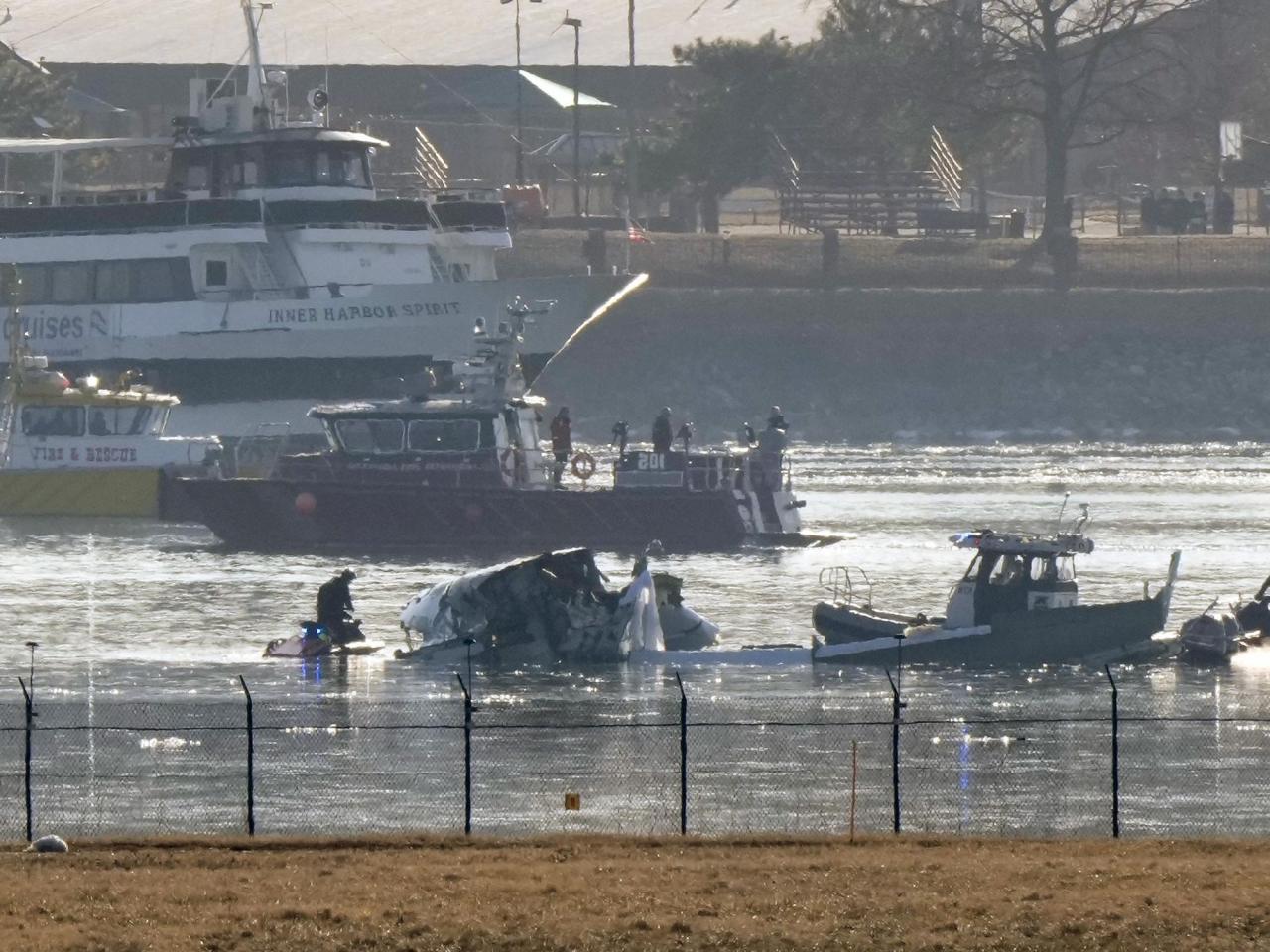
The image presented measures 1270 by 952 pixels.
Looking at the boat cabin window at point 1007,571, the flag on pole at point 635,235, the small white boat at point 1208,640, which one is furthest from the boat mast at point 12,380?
the small white boat at point 1208,640

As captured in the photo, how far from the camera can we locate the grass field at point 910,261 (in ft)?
301

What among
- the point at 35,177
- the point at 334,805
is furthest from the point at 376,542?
the point at 35,177

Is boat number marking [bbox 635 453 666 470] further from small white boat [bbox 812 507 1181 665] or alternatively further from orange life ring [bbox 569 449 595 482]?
small white boat [bbox 812 507 1181 665]

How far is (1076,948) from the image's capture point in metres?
18.6

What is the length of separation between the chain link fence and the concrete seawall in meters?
49.2

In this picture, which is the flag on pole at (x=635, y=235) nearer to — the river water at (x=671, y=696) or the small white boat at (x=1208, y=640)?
the river water at (x=671, y=696)

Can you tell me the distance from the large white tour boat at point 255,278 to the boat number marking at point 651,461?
1636 centimetres

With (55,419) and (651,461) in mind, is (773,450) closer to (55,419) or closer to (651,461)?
(651,461)

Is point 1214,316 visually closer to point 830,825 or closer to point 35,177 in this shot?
point 35,177

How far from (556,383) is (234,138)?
1723 cm

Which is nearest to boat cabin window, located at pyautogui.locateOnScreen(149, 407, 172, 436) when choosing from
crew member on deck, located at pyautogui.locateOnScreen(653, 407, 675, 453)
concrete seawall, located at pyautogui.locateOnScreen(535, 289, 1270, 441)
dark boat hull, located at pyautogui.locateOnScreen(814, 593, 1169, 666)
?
crew member on deck, located at pyautogui.locateOnScreen(653, 407, 675, 453)

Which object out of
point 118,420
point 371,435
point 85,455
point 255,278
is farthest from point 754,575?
point 255,278

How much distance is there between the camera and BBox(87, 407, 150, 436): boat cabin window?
6059 cm

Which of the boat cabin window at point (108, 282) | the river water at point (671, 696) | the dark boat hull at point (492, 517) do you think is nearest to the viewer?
the river water at point (671, 696)
